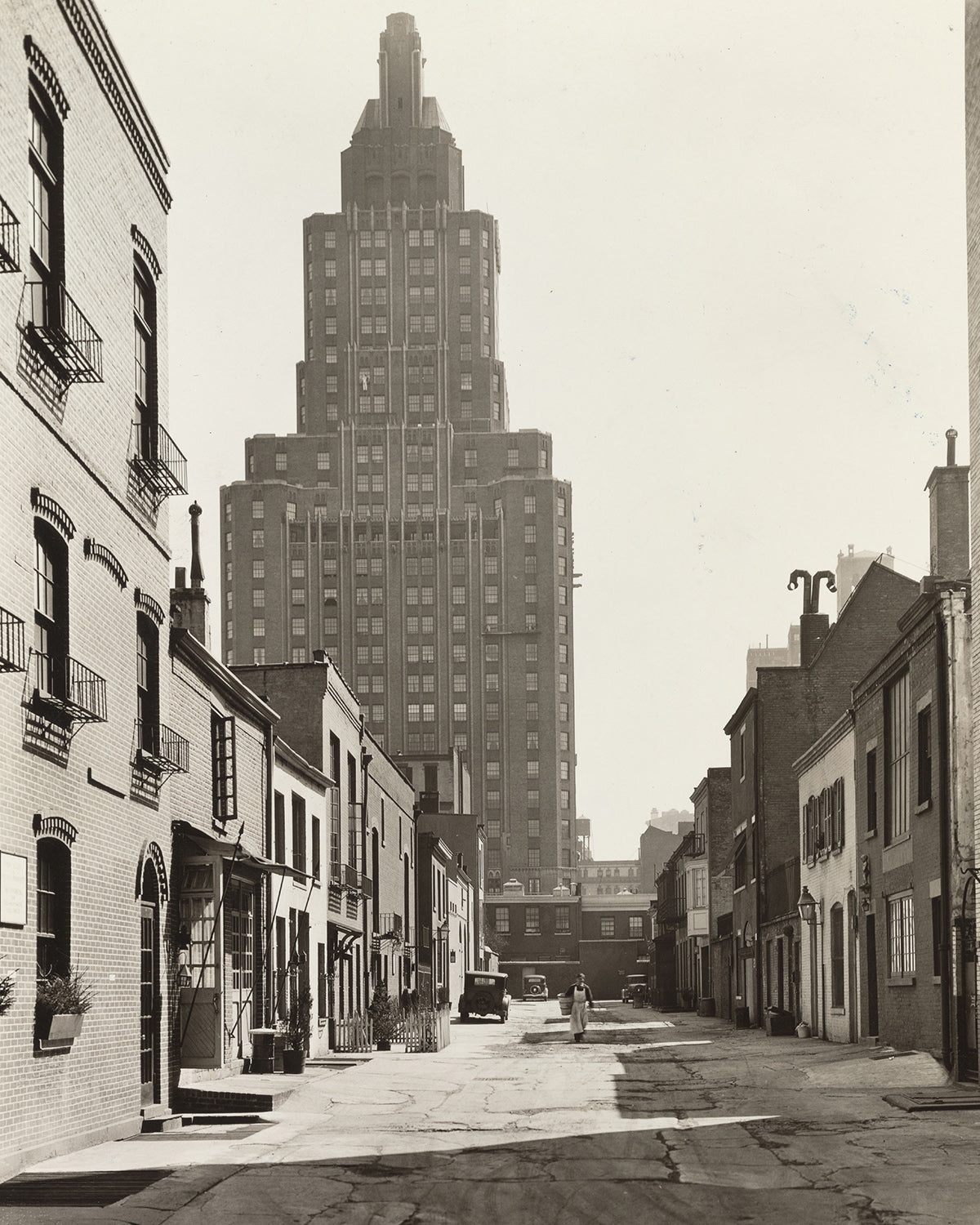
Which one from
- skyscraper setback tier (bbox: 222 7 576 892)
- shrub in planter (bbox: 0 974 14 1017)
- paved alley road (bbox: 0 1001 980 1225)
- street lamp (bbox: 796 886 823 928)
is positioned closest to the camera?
paved alley road (bbox: 0 1001 980 1225)

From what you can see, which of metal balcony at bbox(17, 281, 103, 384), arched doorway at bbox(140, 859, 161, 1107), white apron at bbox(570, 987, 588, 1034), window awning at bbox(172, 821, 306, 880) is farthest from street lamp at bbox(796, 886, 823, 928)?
metal balcony at bbox(17, 281, 103, 384)

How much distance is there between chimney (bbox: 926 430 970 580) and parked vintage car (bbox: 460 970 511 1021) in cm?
3121

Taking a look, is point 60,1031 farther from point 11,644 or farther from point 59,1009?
point 11,644

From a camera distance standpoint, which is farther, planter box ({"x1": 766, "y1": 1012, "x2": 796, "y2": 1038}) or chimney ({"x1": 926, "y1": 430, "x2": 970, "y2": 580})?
planter box ({"x1": 766, "y1": 1012, "x2": 796, "y2": 1038})

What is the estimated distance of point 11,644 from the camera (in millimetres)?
13820

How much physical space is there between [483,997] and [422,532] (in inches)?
3408

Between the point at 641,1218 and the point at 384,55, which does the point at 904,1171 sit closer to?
the point at 641,1218

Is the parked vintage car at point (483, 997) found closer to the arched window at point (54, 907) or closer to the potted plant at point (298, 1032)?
the potted plant at point (298, 1032)

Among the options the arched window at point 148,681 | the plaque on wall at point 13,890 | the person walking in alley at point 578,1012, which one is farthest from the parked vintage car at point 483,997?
the plaque on wall at point 13,890

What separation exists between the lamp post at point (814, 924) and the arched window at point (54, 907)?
23.2m

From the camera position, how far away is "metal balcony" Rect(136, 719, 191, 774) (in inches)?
737

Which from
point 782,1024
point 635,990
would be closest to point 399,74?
point 635,990

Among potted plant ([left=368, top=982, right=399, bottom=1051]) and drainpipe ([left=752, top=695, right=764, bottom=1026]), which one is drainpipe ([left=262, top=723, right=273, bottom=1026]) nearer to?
potted plant ([left=368, top=982, right=399, bottom=1051])

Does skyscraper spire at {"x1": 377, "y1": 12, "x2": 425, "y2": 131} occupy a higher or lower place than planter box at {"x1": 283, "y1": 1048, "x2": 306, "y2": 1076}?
higher
